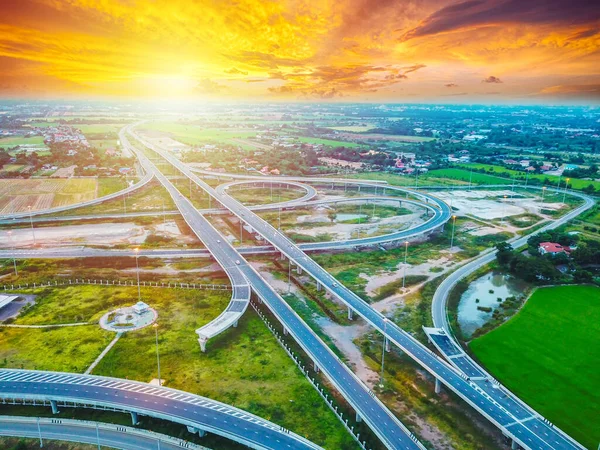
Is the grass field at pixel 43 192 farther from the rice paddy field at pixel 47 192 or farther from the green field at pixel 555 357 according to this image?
the green field at pixel 555 357

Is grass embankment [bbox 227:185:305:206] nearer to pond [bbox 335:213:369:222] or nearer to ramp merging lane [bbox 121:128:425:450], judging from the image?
pond [bbox 335:213:369:222]

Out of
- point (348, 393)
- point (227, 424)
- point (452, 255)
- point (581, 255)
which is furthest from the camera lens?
point (452, 255)

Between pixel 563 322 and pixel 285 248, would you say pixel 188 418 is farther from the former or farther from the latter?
pixel 563 322

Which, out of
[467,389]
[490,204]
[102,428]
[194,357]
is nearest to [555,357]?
[467,389]

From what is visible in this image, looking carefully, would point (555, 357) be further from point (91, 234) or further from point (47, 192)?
point (47, 192)

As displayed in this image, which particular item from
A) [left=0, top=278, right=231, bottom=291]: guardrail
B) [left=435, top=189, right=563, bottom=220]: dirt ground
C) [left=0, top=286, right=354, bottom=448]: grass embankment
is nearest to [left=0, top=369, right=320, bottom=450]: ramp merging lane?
[left=0, top=286, right=354, bottom=448]: grass embankment

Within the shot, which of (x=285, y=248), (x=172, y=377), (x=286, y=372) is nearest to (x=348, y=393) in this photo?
(x=286, y=372)
